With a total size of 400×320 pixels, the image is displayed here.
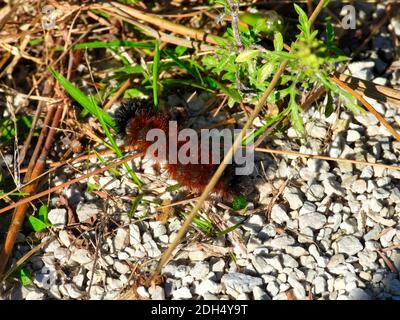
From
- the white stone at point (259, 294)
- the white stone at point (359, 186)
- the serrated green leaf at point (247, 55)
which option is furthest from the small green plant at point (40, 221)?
the white stone at point (359, 186)

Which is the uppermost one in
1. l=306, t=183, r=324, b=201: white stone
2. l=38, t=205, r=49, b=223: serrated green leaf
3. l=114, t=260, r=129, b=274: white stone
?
l=306, t=183, r=324, b=201: white stone

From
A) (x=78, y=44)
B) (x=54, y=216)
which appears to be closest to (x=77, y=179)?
(x=54, y=216)

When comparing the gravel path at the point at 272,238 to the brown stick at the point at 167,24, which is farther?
the brown stick at the point at 167,24

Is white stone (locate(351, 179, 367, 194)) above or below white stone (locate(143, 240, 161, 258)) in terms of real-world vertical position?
above

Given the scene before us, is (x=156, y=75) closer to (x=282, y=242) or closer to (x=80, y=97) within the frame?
(x=80, y=97)

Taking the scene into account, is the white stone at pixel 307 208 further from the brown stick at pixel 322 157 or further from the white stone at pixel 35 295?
the white stone at pixel 35 295

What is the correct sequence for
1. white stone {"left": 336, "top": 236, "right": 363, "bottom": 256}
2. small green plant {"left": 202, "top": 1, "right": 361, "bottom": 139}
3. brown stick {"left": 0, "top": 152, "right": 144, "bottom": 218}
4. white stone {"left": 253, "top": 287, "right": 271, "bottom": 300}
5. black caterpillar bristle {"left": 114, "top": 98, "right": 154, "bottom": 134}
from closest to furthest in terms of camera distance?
small green plant {"left": 202, "top": 1, "right": 361, "bottom": 139}, white stone {"left": 253, "top": 287, "right": 271, "bottom": 300}, white stone {"left": 336, "top": 236, "right": 363, "bottom": 256}, brown stick {"left": 0, "top": 152, "right": 144, "bottom": 218}, black caterpillar bristle {"left": 114, "top": 98, "right": 154, "bottom": 134}

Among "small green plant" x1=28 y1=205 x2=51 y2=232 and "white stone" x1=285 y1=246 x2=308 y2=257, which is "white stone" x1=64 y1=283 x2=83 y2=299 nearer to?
"small green plant" x1=28 y1=205 x2=51 y2=232

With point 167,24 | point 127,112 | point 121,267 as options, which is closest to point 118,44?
point 167,24

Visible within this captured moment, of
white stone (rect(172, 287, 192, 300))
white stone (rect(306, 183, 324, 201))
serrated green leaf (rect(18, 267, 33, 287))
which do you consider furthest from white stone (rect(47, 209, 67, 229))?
white stone (rect(306, 183, 324, 201))
